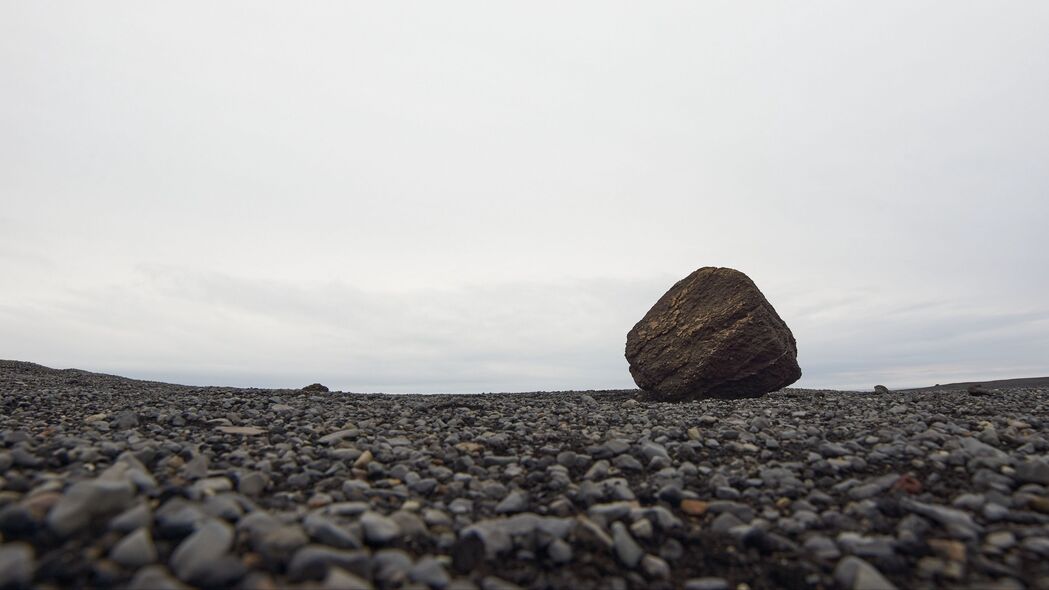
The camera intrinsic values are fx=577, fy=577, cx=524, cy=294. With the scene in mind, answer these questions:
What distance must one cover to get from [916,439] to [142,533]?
6495 millimetres

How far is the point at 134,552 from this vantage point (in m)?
2.77

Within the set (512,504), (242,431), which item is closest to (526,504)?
(512,504)

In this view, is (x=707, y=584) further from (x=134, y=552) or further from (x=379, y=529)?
(x=134, y=552)

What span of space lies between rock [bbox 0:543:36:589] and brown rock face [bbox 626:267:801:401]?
34.3 feet

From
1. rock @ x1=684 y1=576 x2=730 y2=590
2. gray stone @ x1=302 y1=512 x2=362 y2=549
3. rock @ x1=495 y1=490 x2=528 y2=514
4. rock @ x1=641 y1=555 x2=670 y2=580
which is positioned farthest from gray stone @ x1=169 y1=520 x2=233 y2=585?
rock @ x1=684 y1=576 x2=730 y2=590

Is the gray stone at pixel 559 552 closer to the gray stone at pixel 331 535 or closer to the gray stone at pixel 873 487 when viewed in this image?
the gray stone at pixel 331 535

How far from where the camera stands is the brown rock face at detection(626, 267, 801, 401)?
37.0 feet

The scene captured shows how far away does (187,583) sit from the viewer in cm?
267

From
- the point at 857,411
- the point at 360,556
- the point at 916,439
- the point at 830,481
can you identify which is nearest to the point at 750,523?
the point at 830,481

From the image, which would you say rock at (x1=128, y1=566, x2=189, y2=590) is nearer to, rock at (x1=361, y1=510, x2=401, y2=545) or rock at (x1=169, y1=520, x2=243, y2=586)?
rock at (x1=169, y1=520, x2=243, y2=586)

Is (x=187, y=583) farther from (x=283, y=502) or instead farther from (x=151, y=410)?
(x=151, y=410)

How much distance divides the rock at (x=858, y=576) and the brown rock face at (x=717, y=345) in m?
8.24

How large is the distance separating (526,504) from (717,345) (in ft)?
26.6

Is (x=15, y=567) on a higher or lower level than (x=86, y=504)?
lower
